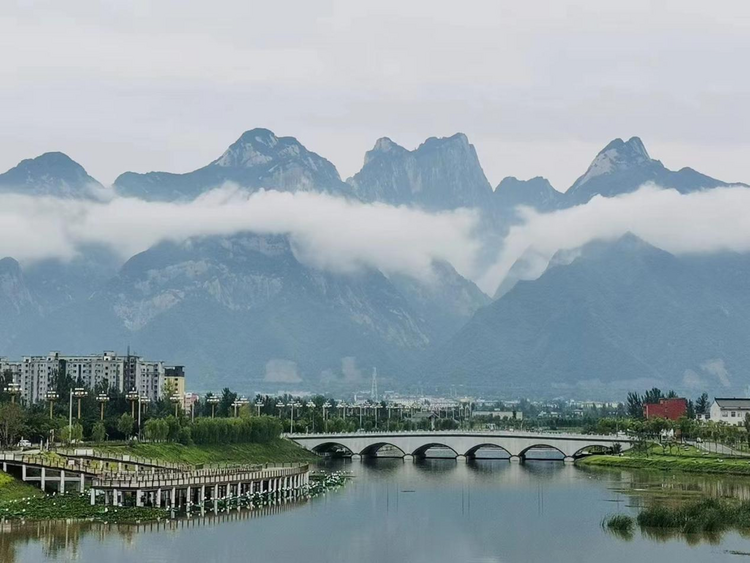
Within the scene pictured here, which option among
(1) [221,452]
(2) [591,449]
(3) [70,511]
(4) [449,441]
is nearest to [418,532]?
(3) [70,511]

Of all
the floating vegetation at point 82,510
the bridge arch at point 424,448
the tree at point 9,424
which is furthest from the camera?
the bridge arch at point 424,448

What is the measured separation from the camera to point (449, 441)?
570 feet

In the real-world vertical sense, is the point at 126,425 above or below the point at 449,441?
above

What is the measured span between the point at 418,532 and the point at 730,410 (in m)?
113

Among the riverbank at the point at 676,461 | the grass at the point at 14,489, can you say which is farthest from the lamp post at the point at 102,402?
the riverbank at the point at 676,461

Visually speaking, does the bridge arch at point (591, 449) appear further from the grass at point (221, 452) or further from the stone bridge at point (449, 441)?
the grass at point (221, 452)

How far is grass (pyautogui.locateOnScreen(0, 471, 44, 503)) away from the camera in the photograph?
83.5 m

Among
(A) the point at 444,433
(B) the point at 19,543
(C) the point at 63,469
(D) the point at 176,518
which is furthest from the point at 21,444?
(A) the point at 444,433

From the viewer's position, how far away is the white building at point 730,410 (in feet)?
611

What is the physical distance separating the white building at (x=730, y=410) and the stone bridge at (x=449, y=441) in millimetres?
27241

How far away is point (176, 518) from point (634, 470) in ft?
220

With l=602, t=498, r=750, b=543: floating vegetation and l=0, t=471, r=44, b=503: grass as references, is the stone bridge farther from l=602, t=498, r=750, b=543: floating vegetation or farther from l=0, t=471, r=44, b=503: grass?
l=0, t=471, r=44, b=503: grass

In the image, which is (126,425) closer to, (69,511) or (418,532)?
(69,511)

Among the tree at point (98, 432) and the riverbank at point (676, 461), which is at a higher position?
the tree at point (98, 432)
